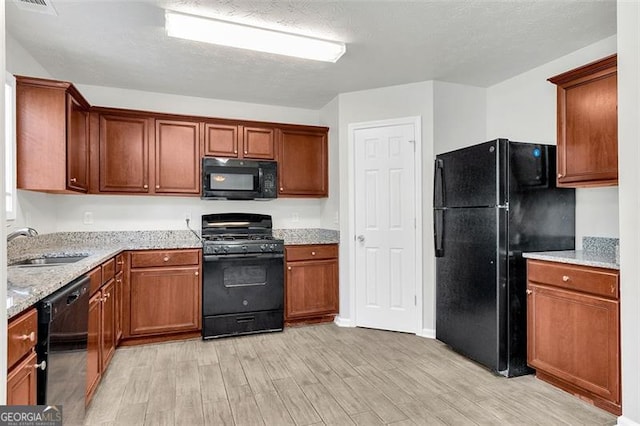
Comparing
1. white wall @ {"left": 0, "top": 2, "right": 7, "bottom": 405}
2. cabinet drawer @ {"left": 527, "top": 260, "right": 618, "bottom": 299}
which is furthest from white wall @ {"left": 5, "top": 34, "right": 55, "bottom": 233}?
cabinet drawer @ {"left": 527, "top": 260, "right": 618, "bottom": 299}

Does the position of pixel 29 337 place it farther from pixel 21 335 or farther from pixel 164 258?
pixel 164 258

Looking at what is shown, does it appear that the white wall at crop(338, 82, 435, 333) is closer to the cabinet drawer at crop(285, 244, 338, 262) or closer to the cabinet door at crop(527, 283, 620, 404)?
the cabinet drawer at crop(285, 244, 338, 262)

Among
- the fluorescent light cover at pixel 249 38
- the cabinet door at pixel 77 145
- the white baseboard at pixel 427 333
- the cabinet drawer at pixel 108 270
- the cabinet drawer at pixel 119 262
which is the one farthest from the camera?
the white baseboard at pixel 427 333

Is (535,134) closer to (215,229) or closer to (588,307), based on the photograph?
(588,307)

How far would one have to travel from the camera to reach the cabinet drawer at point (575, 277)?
2092 mm

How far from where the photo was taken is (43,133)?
8.49ft

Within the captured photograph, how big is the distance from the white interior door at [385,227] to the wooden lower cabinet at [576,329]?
117 centimetres

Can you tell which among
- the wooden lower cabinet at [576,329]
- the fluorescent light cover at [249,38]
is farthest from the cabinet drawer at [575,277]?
the fluorescent light cover at [249,38]

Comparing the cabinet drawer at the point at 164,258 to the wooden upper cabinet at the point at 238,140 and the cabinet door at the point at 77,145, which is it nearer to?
the cabinet door at the point at 77,145

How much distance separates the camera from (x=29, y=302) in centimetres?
131

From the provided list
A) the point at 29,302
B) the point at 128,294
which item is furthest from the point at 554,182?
the point at 128,294

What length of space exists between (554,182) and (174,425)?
10.2 ft

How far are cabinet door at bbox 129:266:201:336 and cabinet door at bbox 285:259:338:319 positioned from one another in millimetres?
935

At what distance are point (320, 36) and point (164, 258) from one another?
237 centimetres
